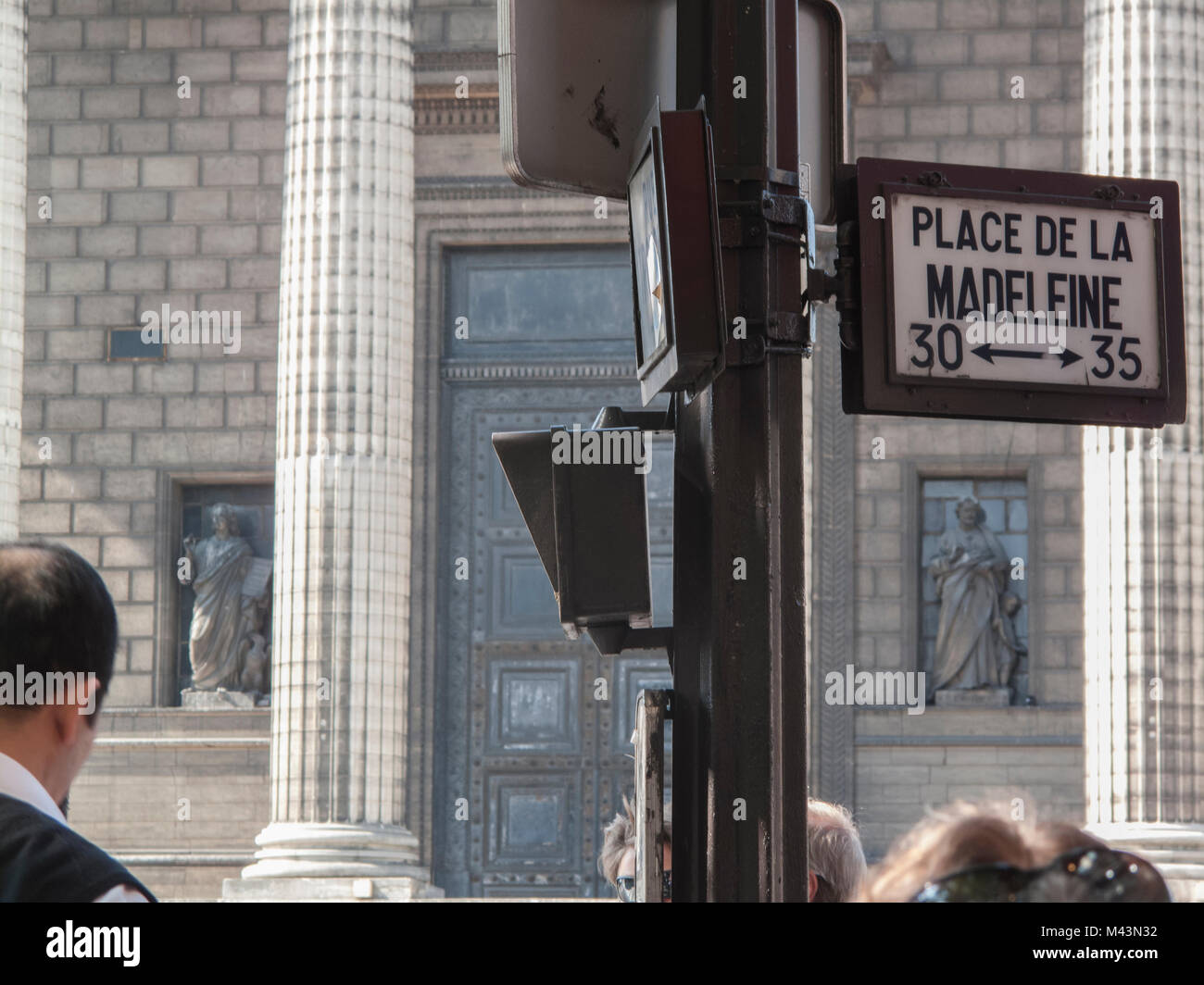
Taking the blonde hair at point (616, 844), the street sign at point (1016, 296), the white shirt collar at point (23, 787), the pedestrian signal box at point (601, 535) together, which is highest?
the street sign at point (1016, 296)

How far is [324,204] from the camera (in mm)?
16625

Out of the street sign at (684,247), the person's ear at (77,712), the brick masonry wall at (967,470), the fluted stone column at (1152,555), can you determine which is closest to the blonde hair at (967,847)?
the person's ear at (77,712)

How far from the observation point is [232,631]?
18875 mm

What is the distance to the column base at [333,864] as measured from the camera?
609 inches

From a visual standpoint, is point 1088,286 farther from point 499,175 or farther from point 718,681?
point 499,175

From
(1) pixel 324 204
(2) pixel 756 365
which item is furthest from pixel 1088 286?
(1) pixel 324 204

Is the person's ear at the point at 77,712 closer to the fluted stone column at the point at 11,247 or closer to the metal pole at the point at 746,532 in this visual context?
the metal pole at the point at 746,532

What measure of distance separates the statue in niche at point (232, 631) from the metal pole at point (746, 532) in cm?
1466

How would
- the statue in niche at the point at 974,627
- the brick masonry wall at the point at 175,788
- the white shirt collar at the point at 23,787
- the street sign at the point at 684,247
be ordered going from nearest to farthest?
1. the white shirt collar at the point at 23,787
2. the street sign at the point at 684,247
3. the statue in niche at the point at 974,627
4. the brick masonry wall at the point at 175,788

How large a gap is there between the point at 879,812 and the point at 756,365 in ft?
47.2

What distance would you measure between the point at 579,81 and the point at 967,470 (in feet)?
46.8

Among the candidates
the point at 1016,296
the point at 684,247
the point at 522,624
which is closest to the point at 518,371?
the point at 522,624

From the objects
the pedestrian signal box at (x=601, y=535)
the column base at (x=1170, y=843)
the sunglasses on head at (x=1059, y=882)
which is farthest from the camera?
the column base at (x=1170, y=843)

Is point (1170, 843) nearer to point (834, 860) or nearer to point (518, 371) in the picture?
point (518, 371)
